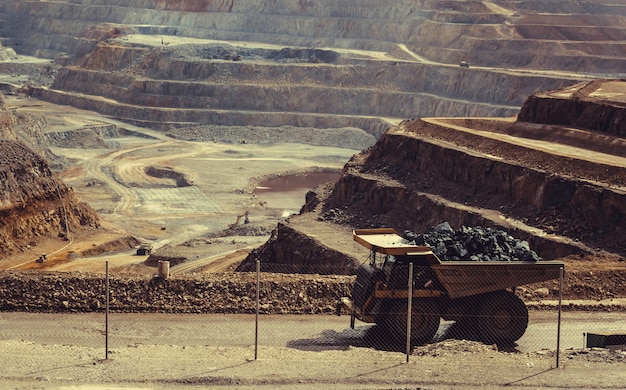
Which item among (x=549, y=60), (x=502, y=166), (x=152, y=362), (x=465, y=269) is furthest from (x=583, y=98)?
(x=549, y=60)

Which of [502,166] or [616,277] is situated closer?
[616,277]

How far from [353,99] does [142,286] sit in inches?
3734

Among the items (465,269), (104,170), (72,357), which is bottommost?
(104,170)

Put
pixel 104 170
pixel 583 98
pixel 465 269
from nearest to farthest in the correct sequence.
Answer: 1. pixel 465 269
2. pixel 583 98
3. pixel 104 170

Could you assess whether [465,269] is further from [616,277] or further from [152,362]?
[616,277]

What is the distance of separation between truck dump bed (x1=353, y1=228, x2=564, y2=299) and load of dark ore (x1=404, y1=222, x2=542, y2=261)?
443mm

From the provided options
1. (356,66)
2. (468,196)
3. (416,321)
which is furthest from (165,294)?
(356,66)

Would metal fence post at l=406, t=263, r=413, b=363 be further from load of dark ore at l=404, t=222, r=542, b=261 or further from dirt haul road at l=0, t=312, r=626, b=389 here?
load of dark ore at l=404, t=222, r=542, b=261

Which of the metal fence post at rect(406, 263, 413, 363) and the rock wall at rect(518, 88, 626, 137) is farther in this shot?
the rock wall at rect(518, 88, 626, 137)

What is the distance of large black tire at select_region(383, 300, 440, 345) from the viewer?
2438cm

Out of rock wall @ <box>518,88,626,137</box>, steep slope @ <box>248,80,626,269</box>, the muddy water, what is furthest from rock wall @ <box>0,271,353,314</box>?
the muddy water

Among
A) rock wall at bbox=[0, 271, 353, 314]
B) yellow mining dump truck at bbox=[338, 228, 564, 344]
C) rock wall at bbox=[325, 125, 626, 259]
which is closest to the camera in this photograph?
yellow mining dump truck at bbox=[338, 228, 564, 344]

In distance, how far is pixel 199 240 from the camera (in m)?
61.2

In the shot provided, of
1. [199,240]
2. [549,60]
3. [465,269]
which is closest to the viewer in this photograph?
[465,269]
